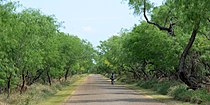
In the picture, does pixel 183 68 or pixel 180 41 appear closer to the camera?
pixel 183 68

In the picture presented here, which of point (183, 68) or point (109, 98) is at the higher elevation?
point (183, 68)

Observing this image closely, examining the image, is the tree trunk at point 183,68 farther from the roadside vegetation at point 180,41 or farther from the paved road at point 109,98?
the paved road at point 109,98

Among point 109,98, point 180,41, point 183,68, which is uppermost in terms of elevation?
point 180,41

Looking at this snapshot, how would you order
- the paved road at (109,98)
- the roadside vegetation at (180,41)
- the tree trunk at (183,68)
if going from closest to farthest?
the roadside vegetation at (180,41)
the tree trunk at (183,68)
the paved road at (109,98)

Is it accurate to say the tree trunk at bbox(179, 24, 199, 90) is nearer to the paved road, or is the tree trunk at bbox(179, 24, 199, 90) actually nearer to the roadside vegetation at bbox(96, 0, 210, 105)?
the roadside vegetation at bbox(96, 0, 210, 105)

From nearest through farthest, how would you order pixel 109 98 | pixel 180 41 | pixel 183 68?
pixel 183 68 < pixel 109 98 < pixel 180 41

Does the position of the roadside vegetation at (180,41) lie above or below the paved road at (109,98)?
above

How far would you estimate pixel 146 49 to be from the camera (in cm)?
3912

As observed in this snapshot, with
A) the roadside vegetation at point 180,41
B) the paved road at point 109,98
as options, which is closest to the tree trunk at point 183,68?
the roadside vegetation at point 180,41

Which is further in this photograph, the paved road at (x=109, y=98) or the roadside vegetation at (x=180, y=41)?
the paved road at (x=109, y=98)

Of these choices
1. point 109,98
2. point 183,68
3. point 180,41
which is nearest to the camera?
point 183,68

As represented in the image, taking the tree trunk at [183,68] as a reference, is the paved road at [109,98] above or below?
below

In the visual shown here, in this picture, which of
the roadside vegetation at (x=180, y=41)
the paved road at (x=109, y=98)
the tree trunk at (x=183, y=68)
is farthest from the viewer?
the paved road at (x=109, y=98)

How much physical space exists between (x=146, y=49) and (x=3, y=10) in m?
19.1
